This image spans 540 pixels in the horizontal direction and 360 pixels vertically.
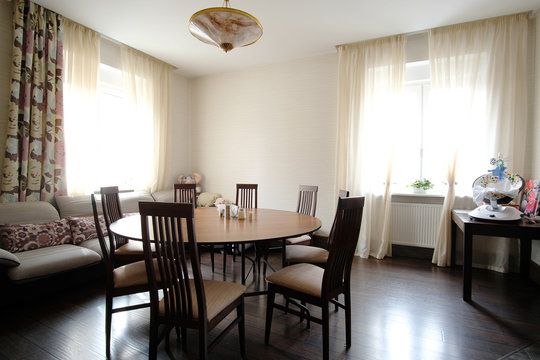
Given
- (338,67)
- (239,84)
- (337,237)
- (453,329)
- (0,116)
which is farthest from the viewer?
(239,84)

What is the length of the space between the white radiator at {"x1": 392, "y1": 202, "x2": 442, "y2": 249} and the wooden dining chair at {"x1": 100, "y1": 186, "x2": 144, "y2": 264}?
316 cm

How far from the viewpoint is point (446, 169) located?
11.0 ft

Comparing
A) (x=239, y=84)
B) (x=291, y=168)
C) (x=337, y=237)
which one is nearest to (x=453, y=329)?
(x=337, y=237)

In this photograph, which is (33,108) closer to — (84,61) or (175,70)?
(84,61)

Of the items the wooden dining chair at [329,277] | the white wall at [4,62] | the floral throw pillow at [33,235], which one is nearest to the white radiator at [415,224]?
the wooden dining chair at [329,277]

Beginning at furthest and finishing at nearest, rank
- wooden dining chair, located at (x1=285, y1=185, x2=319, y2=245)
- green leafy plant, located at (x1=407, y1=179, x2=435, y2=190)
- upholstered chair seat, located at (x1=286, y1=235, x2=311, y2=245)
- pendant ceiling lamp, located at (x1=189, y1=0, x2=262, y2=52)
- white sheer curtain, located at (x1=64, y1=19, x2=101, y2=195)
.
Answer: green leafy plant, located at (x1=407, y1=179, x2=435, y2=190) → white sheer curtain, located at (x1=64, y1=19, x2=101, y2=195) → wooden dining chair, located at (x1=285, y1=185, x2=319, y2=245) → upholstered chair seat, located at (x1=286, y1=235, x2=311, y2=245) → pendant ceiling lamp, located at (x1=189, y1=0, x2=262, y2=52)

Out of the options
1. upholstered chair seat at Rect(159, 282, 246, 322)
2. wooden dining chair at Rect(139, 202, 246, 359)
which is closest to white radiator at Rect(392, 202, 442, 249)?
upholstered chair seat at Rect(159, 282, 246, 322)

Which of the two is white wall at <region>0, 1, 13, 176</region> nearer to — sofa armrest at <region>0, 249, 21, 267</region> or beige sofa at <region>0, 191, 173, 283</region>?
beige sofa at <region>0, 191, 173, 283</region>

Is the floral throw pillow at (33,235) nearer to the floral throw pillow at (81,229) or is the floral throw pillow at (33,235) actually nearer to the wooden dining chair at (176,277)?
the floral throw pillow at (81,229)

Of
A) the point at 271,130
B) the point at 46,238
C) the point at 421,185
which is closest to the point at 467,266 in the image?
the point at 421,185

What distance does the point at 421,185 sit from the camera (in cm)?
371

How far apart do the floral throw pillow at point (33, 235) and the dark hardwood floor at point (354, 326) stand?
0.46 m

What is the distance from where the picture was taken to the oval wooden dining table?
5.59 ft

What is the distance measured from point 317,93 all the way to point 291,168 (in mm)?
1216
